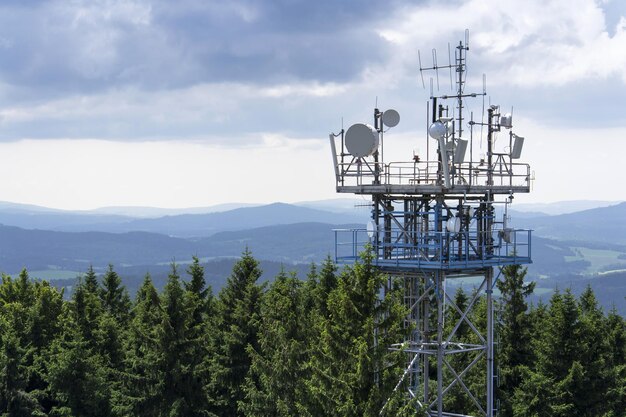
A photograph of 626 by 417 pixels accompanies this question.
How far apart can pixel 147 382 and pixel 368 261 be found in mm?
20750

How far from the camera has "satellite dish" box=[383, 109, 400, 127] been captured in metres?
36.3

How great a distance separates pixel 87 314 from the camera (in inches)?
2089

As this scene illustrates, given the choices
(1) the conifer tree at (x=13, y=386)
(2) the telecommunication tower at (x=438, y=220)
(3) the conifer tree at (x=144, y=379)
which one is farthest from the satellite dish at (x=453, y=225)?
(1) the conifer tree at (x=13, y=386)

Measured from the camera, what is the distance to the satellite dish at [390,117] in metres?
36.3

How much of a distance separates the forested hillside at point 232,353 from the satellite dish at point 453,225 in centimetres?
498

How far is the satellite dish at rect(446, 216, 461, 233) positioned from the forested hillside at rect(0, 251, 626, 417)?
498 centimetres

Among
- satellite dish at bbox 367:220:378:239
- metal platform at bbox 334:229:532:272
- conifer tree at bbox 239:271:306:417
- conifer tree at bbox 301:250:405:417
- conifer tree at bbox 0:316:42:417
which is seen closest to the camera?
conifer tree at bbox 301:250:405:417

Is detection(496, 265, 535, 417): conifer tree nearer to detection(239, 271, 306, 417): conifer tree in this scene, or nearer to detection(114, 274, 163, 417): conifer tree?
detection(239, 271, 306, 417): conifer tree

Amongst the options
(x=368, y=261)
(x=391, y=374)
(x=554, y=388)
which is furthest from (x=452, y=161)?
(x=554, y=388)

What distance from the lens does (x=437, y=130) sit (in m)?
33.6

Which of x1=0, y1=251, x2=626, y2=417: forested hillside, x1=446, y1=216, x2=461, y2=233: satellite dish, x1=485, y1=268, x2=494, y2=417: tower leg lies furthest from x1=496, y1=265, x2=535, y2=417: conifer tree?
x1=446, y1=216, x2=461, y2=233: satellite dish

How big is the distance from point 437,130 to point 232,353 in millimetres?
20617

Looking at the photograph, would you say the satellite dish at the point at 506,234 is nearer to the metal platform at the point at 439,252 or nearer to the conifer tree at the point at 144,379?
the metal platform at the point at 439,252

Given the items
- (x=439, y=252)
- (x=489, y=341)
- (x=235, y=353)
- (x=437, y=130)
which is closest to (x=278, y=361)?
(x=235, y=353)
